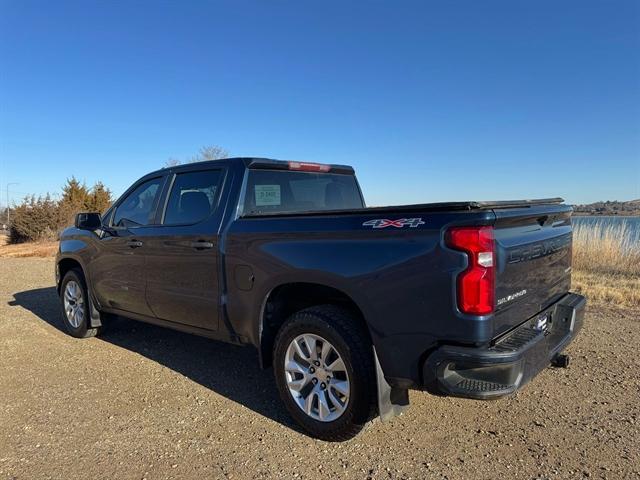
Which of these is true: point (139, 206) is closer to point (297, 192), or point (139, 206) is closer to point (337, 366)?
point (297, 192)

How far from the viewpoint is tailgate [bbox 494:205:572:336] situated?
8.79ft

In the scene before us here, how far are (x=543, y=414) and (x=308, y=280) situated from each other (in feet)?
6.66

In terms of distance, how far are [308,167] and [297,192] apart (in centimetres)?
29

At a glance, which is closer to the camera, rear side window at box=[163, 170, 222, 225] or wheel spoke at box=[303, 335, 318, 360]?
wheel spoke at box=[303, 335, 318, 360]

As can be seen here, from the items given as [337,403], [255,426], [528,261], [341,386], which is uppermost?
[528,261]

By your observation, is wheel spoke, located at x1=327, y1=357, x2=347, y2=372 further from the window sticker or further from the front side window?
the front side window

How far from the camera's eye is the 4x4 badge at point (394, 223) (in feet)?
8.75

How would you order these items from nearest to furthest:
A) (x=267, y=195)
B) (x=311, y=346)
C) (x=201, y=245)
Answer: (x=311, y=346)
(x=201, y=245)
(x=267, y=195)

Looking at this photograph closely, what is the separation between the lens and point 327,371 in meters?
3.17

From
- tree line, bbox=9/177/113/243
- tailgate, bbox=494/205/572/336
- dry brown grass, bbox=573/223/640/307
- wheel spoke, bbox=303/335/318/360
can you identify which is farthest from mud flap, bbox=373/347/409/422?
tree line, bbox=9/177/113/243

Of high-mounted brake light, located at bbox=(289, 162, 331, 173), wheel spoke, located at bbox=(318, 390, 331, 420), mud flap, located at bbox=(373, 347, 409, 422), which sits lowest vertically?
wheel spoke, located at bbox=(318, 390, 331, 420)

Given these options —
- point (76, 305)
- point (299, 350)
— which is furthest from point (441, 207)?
point (76, 305)

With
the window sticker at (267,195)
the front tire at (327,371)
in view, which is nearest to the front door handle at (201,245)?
the window sticker at (267,195)

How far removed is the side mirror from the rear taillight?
13.8 ft
